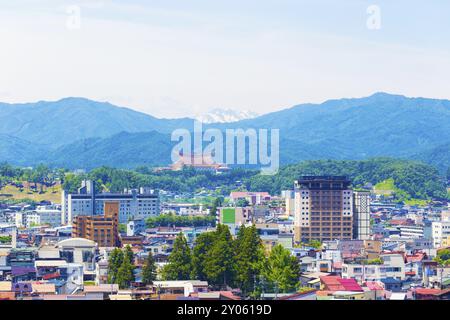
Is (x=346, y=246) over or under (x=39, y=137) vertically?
under

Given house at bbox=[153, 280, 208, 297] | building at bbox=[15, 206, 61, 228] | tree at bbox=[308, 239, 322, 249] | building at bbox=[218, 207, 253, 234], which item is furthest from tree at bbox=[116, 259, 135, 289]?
building at bbox=[15, 206, 61, 228]

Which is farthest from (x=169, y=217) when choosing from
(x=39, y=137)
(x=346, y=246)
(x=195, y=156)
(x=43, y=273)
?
(x=39, y=137)

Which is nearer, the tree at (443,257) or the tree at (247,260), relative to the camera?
the tree at (247,260)

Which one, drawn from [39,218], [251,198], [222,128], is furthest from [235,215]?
[222,128]

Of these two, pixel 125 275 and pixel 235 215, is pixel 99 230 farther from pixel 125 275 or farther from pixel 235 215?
pixel 125 275

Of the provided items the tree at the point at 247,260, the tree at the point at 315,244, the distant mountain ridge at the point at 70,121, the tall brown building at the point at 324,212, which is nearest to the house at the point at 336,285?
the tree at the point at 247,260

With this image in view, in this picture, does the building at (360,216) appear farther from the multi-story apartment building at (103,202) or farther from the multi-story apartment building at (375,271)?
the multi-story apartment building at (375,271)

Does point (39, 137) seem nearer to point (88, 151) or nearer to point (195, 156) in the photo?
point (88, 151)

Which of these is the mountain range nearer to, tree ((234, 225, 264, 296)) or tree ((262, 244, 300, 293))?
tree ((234, 225, 264, 296))
